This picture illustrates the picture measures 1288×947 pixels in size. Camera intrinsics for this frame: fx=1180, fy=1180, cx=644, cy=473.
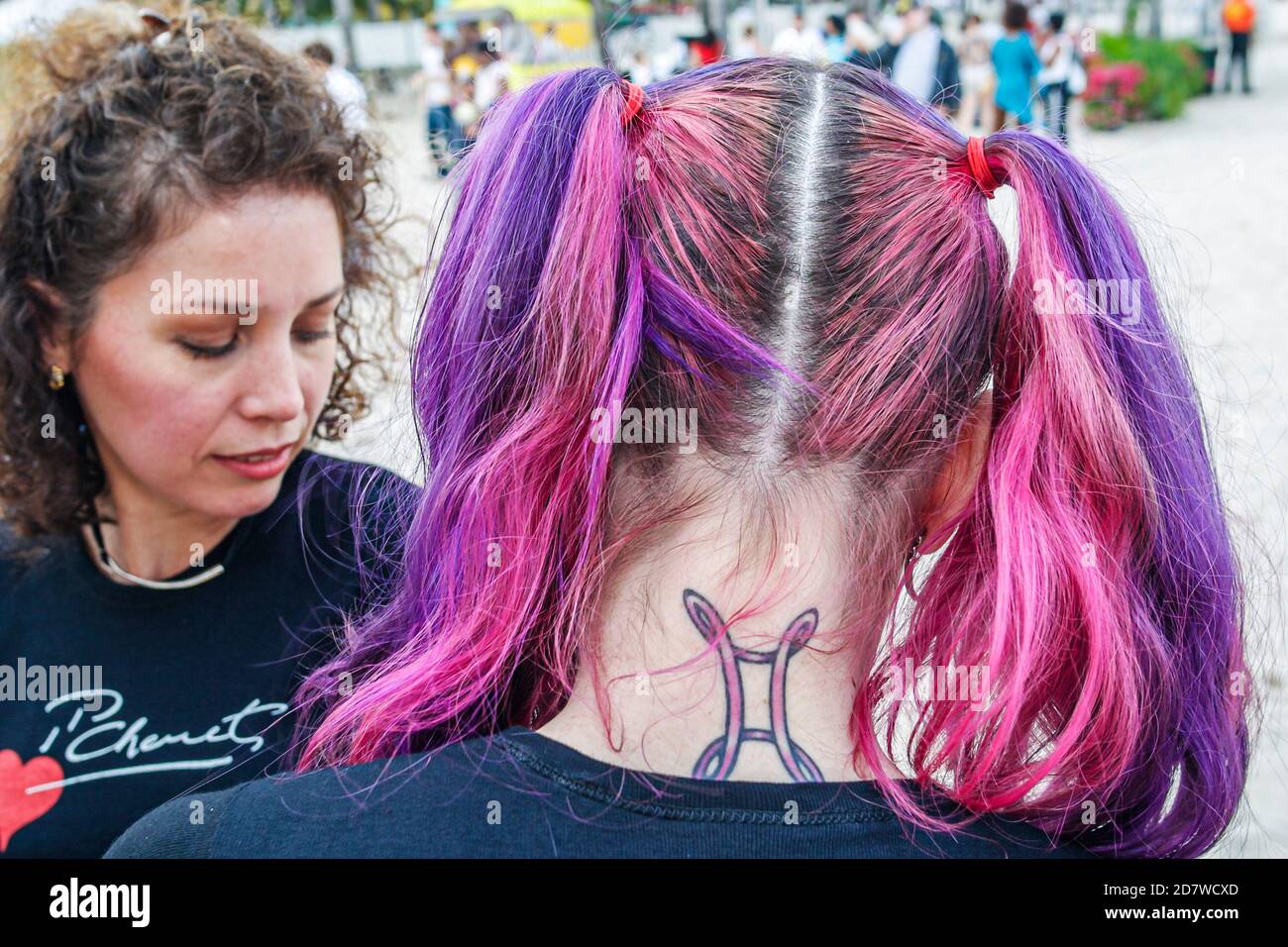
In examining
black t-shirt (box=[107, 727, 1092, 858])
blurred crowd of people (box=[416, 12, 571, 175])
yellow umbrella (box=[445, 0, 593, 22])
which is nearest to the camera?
black t-shirt (box=[107, 727, 1092, 858])

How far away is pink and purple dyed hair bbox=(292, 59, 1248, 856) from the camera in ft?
4.03

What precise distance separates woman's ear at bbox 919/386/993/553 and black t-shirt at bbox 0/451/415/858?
845mm

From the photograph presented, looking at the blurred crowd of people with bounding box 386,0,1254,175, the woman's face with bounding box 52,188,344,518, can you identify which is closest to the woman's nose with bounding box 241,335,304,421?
the woman's face with bounding box 52,188,344,518

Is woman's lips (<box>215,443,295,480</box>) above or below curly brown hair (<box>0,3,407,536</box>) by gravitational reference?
below

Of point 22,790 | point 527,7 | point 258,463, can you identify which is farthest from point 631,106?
point 527,7

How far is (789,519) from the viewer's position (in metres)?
1.24

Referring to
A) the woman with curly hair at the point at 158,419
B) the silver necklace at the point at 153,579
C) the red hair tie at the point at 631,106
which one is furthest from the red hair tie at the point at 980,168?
the silver necklace at the point at 153,579

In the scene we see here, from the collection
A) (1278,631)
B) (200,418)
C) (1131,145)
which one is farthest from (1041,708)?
(1278,631)

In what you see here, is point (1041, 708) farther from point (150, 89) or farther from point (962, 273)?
point (150, 89)

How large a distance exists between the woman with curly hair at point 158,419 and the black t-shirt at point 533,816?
670mm

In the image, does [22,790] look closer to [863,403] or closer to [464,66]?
[863,403]

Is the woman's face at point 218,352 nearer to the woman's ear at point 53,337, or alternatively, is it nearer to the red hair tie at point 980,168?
the woman's ear at point 53,337

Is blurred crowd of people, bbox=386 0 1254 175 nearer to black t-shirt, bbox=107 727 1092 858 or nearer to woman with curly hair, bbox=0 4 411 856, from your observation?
woman with curly hair, bbox=0 4 411 856

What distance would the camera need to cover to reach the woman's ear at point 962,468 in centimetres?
134
